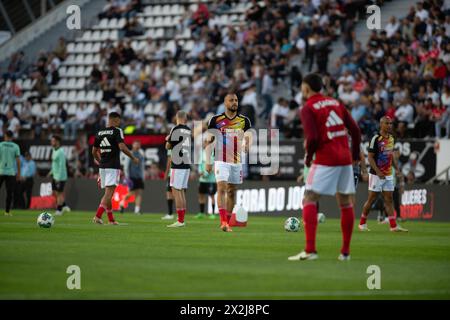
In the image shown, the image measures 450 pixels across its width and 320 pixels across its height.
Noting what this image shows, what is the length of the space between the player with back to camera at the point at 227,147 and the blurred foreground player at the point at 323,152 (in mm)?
6860

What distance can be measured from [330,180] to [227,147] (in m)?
7.31

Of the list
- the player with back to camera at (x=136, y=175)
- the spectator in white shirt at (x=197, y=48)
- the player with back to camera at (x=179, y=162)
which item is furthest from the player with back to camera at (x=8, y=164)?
the spectator in white shirt at (x=197, y=48)

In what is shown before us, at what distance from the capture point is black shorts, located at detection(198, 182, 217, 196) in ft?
96.5

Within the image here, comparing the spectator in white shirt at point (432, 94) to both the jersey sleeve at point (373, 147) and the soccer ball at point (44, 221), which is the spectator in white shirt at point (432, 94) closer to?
the jersey sleeve at point (373, 147)

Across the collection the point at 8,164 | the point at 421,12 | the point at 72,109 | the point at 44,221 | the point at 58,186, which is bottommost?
the point at 44,221

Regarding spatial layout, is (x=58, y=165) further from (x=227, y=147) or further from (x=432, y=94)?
(x=432, y=94)

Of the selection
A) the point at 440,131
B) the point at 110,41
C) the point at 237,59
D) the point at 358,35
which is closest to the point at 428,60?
the point at 440,131

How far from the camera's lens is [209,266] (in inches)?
479

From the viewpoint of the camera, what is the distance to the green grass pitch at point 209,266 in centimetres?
979

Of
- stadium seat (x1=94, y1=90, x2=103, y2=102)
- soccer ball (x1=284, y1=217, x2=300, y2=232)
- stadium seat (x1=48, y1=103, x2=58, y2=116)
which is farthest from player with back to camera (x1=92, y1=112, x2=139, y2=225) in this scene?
stadium seat (x1=48, y1=103, x2=58, y2=116)

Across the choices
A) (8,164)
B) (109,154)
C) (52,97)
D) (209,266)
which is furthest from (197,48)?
(209,266)

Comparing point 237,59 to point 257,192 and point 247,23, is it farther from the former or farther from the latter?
point 257,192
